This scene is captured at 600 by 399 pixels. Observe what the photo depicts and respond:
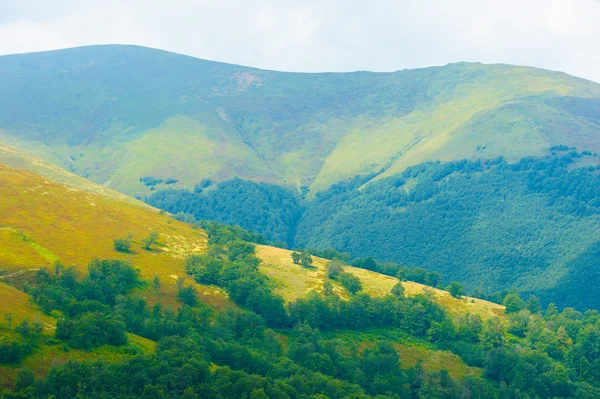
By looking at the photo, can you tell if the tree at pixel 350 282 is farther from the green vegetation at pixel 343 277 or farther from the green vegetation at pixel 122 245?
the green vegetation at pixel 122 245

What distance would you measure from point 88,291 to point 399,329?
77459mm

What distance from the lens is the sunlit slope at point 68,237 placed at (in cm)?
15175

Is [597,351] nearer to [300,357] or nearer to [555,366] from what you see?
[555,366]

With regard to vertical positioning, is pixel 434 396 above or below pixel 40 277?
below

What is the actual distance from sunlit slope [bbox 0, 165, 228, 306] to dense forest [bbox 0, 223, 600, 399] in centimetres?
534

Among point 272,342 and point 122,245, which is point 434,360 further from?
point 122,245

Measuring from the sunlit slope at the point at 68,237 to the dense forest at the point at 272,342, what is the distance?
5337 mm

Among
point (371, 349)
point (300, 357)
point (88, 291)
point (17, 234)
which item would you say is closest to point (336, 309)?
point (371, 349)

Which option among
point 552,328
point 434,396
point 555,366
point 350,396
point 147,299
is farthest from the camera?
point 552,328

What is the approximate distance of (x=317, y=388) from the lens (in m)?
116

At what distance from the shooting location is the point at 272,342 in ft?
465

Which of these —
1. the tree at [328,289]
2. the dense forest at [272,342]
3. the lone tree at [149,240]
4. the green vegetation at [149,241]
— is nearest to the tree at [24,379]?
the dense forest at [272,342]

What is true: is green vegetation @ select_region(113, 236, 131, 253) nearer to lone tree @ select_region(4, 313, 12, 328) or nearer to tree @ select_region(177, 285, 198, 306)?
tree @ select_region(177, 285, 198, 306)

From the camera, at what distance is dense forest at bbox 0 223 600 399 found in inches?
3826
